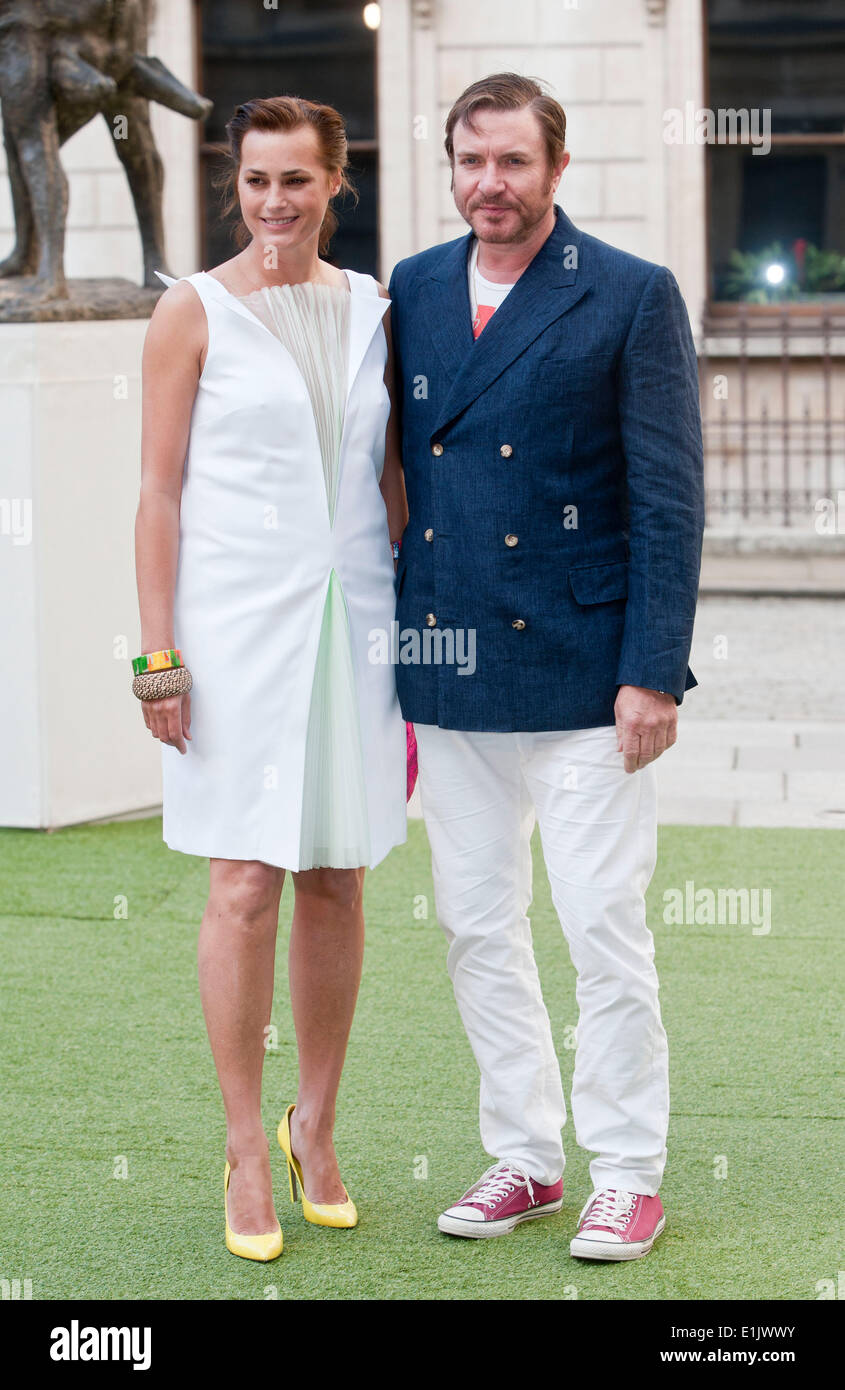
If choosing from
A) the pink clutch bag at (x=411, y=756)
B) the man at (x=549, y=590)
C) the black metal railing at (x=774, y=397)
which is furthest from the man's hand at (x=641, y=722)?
the black metal railing at (x=774, y=397)

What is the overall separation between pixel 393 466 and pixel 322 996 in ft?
3.06

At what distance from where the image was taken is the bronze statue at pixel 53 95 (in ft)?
20.2

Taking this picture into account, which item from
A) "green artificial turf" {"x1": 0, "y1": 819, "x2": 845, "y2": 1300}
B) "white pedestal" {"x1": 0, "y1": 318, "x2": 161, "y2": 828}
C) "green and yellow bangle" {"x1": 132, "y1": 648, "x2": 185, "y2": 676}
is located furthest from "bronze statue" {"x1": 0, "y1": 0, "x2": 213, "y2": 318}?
"green and yellow bangle" {"x1": 132, "y1": 648, "x2": 185, "y2": 676}

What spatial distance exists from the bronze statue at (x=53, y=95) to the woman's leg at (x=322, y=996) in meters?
3.46

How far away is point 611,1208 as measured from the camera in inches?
118

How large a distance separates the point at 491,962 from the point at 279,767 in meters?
0.50

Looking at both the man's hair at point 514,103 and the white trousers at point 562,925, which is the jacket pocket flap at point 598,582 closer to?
the white trousers at point 562,925

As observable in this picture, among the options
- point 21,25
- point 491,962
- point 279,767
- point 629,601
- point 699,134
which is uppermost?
point 699,134

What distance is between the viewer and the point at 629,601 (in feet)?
9.55

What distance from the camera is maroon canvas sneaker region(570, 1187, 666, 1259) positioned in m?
2.95

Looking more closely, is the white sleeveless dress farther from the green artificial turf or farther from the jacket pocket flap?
the green artificial turf

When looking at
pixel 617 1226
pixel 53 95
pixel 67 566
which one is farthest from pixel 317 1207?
pixel 53 95
